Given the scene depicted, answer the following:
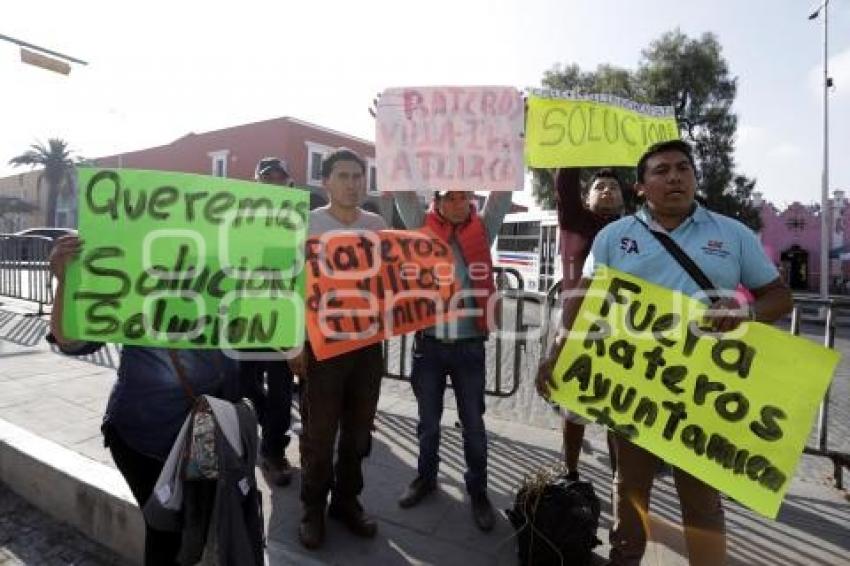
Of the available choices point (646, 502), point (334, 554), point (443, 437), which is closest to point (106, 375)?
point (443, 437)

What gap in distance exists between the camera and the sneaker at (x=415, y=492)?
3.40 metres

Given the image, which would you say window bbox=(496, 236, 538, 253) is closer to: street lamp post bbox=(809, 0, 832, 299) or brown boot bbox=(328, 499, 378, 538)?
street lamp post bbox=(809, 0, 832, 299)

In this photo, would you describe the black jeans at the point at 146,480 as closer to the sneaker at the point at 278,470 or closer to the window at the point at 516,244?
the sneaker at the point at 278,470

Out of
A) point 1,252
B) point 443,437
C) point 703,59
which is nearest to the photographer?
point 443,437

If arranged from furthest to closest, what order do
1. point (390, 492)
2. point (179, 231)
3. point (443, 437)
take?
point (443, 437) < point (390, 492) < point (179, 231)

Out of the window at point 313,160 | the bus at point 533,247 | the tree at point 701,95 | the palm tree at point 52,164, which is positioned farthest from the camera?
the palm tree at point 52,164

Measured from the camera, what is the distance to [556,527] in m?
2.73

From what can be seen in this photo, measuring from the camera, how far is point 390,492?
3.62 metres

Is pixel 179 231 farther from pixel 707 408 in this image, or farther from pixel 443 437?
pixel 443 437

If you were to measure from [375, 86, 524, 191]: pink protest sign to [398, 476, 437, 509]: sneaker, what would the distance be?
5.94 feet

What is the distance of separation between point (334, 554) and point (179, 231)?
178 centimetres

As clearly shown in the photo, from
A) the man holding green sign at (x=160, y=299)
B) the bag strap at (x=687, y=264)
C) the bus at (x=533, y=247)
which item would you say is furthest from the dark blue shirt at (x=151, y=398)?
the bus at (x=533, y=247)

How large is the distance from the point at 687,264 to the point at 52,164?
56.4 meters

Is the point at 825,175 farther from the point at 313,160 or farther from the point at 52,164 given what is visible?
the point at 52,164
